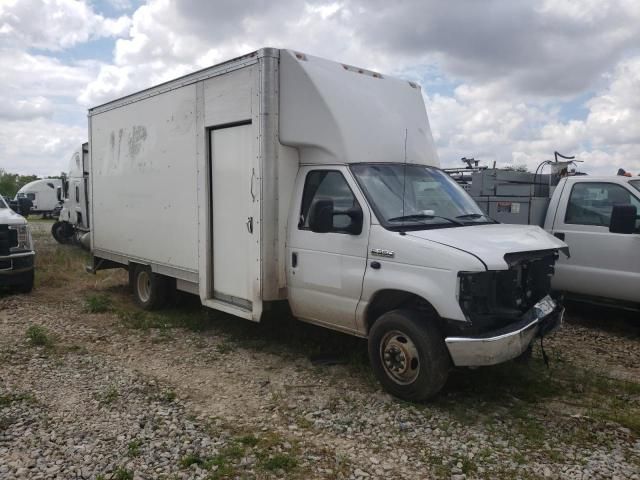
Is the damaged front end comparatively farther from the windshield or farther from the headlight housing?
the headlight housing

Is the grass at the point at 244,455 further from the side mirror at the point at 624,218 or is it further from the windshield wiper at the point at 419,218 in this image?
the side mirror at the point at 624,218

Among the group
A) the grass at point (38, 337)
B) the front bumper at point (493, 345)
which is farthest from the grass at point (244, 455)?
the grass at point (38, 337)

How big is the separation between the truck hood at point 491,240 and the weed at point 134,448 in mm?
2795

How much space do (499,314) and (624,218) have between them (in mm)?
3060

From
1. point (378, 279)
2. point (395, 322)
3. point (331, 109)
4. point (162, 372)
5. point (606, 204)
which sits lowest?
point (162, 372)

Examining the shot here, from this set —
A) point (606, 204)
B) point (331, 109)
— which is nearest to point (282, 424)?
point (331, 109)

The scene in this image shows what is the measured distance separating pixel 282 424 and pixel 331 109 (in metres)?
3.05

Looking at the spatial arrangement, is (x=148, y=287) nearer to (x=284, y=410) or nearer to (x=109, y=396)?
(x=109, y=396)

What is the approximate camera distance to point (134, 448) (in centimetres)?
408

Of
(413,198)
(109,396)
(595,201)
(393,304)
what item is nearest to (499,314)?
(393,304)

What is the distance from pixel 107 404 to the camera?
491 cm

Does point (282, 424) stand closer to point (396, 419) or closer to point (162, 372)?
point (396, 419)

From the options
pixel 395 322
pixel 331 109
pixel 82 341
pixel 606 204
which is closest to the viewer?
pixel 395 322

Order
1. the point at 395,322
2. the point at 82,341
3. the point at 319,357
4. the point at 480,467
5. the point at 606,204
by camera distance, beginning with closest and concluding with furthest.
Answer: the point at 480,467
the point at 395,322
the point at 319,357
the point at 82,341
the point at 606,204
